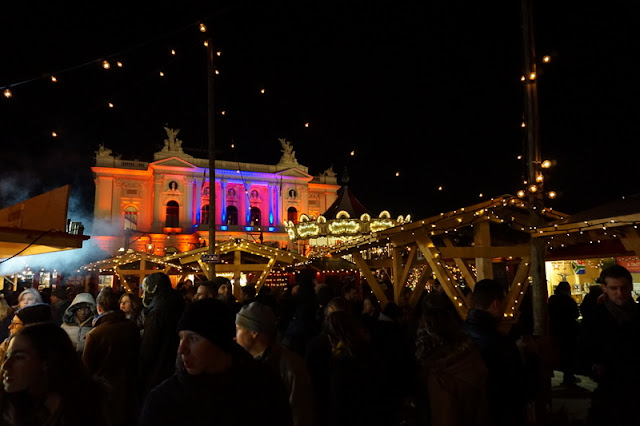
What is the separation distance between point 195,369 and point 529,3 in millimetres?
6638

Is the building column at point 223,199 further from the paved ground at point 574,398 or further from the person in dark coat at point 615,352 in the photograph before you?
the person in dark coat at point 615,352

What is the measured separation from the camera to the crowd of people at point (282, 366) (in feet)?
5.48

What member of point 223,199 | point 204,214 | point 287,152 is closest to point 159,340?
point 223,199

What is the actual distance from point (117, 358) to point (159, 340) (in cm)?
41

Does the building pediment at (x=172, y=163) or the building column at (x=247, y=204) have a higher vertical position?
the building pediment at (x=172, y=163)

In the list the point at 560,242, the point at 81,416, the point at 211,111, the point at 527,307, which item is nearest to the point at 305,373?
the point at 81,416

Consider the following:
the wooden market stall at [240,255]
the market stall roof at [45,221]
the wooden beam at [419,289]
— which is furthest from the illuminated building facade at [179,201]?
the market stall roof at [45,221]

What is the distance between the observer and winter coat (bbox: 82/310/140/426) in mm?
3131

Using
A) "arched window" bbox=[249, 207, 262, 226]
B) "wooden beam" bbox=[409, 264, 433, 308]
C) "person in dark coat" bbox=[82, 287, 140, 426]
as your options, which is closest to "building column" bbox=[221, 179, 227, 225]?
"arched window" bbox=[249, 207, 262, 226]

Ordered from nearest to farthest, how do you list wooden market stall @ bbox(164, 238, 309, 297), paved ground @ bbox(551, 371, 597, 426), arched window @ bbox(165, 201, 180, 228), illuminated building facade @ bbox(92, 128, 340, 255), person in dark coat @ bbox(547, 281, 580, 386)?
paved ground @ bbox(551, 371, 597, 426), person in dark coat @ bbox(547, 281, 580, 386), wooden market stall @ bbox(164, 238, 309, 297), illuminated building facade @ bbox(92, 128, 340, 255), arched window @ bbox(165, 201, 180, 228)

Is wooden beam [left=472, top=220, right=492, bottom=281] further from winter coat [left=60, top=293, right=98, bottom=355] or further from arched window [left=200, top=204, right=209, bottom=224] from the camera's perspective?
arched window [left=200, top=204, right=209, bottom=224]

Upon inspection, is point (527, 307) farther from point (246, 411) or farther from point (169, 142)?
point (169, 142)

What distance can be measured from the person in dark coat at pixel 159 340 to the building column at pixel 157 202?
36.4 meters

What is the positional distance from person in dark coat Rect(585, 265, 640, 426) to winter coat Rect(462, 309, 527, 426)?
690 millimetres
